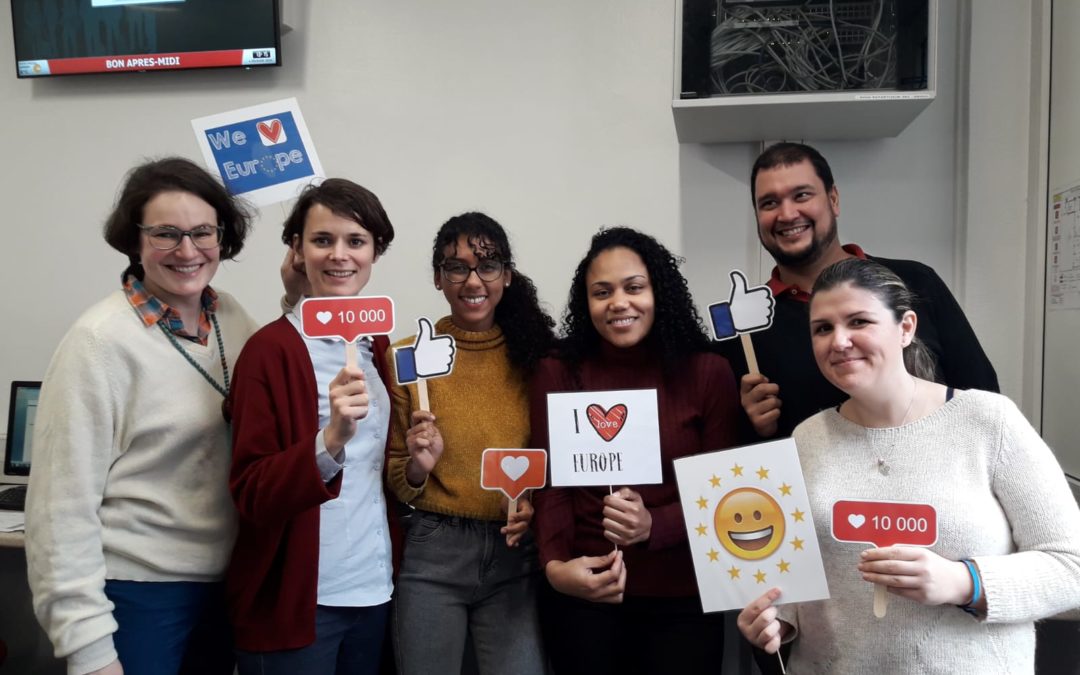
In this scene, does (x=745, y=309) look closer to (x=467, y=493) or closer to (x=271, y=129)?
(x=467, y=493)

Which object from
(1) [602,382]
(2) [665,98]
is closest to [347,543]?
(1) [602,382]

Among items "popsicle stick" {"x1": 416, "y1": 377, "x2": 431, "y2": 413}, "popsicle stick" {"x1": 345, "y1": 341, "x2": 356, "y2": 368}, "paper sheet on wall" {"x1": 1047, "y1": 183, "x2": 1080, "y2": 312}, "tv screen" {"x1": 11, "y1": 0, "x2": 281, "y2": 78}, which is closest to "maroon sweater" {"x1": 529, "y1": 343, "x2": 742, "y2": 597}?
"popsicle stick" {"x1": 416, "y1": 377, "x2": 431, "y2": 413}

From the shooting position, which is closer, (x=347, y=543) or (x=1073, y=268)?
(x=347, y=543)

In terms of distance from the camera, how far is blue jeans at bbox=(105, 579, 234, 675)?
1407mm

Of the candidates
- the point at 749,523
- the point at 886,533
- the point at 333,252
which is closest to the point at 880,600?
the point at 886,533

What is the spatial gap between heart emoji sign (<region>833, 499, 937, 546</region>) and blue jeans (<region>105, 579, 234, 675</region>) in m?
1.27

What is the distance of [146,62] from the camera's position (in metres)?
2.75

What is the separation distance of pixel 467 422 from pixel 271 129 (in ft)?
3.11

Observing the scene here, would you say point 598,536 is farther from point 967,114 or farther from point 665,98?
point 967,114

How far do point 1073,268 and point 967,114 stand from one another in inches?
24.7

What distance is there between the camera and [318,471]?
1.35 meters

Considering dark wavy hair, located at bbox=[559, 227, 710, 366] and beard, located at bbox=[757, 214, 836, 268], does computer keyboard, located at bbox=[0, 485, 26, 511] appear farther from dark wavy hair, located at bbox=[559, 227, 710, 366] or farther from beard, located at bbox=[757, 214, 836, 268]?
beard, located at bbox=[757, 214, 836, 268]

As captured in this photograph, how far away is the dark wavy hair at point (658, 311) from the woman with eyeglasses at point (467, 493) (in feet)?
0.36

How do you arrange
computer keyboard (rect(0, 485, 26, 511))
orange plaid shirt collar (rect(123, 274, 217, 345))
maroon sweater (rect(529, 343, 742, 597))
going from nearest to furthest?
orange plaid shirt collar (rect(123, 274, 217, 345)) < maroon sweater (rect(529, 343, 742, 597)) < computer keyboard (rect(0, 485, 26, 511))
